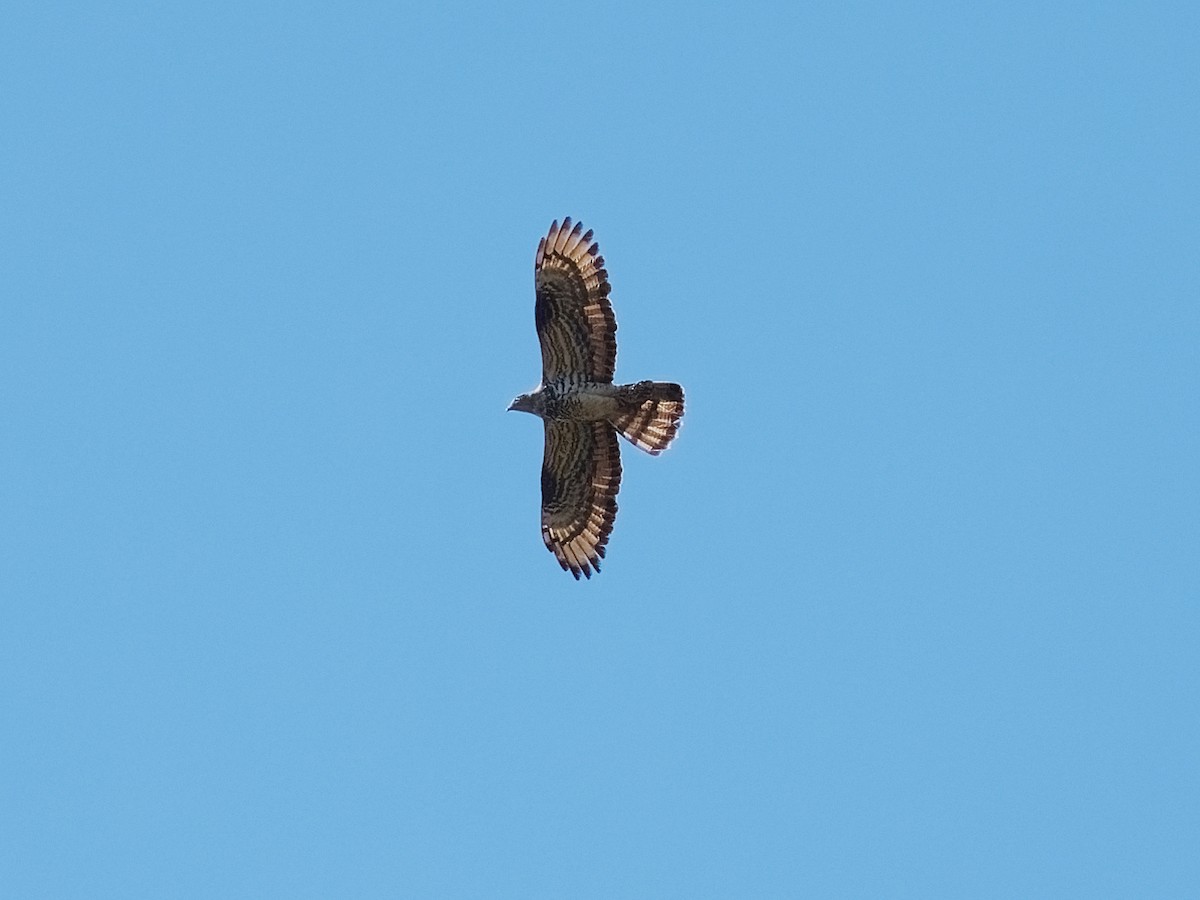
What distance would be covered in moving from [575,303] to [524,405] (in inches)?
48.1

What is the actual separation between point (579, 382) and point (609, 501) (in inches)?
61.7

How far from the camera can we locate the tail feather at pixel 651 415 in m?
26.2

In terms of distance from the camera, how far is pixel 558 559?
27.5 metres

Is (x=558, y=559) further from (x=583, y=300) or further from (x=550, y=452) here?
(x=583, y=300)

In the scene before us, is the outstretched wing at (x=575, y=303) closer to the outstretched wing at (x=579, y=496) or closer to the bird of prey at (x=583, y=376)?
the bird of prey at (x=583, y=376)

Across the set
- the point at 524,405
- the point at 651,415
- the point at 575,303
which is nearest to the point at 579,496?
the point at 524,405

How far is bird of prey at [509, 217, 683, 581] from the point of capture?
85.8 feet

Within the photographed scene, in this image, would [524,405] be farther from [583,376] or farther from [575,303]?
[575,303]

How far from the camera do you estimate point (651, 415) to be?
2644 centimetres

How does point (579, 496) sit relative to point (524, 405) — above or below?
below

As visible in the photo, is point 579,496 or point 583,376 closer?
point 583,376

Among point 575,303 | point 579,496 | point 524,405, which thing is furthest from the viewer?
point 579,496

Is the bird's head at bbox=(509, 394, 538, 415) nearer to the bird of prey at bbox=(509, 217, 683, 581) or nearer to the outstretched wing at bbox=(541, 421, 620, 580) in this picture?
the bird of prey at bbox=(509, 217, 683, 581)

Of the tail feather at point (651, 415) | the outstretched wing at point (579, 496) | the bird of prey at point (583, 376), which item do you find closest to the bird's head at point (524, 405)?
the bird of prey at point (583, 376)
